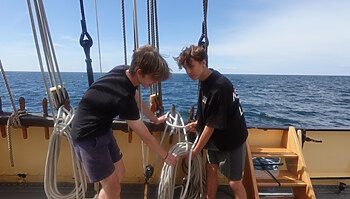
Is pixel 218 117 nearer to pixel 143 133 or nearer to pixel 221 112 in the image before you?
pixel 221 112

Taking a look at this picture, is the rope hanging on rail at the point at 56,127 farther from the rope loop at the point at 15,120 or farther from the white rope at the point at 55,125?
the rope loop at the point at 15,120

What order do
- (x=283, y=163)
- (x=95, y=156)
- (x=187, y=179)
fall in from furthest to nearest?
(x=283, y=163) → (x=187, y=179) → (x=95, y=156)

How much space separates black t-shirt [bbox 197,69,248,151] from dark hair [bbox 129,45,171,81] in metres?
0.37

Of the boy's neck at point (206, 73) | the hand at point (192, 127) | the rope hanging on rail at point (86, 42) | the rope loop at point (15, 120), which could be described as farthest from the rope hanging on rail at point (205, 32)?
the rope loop at point (15, 120)

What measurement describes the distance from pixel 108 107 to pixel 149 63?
14.0 inches

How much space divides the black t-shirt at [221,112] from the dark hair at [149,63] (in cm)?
37

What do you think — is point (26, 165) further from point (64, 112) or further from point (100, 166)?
point (100, 166)

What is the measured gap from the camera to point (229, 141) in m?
1.53

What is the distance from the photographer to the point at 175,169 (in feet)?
6.05

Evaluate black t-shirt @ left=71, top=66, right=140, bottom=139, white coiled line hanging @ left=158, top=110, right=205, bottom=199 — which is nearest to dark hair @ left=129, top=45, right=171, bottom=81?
black t-shirt @ left=71, top=66, right=140, bottom=139

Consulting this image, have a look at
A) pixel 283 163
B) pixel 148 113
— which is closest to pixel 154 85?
pixel 148 113

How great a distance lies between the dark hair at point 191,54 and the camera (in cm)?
136

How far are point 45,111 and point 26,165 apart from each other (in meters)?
0.77

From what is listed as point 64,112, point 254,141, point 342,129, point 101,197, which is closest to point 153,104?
point 64,112
